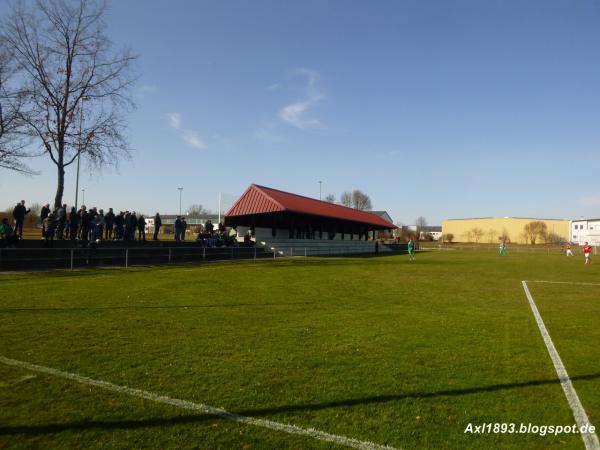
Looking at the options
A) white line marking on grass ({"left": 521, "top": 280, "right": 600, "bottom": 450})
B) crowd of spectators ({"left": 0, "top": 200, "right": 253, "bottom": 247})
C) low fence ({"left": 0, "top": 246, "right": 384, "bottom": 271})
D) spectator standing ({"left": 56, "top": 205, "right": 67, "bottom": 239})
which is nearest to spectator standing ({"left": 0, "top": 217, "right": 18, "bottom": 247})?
crowd of spectators ({"left": 0, "top": 200, "right": 253, "bottom": 247})

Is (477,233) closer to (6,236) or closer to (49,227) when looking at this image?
(49,227)

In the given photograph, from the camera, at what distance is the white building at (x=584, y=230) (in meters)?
99.1

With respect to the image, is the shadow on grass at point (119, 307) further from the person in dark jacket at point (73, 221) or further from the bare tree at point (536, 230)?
the bare tree at point (536, 230)

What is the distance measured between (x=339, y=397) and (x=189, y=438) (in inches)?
59.7

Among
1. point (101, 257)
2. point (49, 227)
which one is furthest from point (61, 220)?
point (101, 257)

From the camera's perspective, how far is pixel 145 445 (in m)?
3.15

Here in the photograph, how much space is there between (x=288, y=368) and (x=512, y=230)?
119 m

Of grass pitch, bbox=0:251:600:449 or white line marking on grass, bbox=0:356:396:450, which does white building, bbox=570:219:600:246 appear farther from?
white line marking on grass, bbox=0:356:396:450

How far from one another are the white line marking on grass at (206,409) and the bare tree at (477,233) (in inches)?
4644

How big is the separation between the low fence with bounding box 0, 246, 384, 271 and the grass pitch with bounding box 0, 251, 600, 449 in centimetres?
607

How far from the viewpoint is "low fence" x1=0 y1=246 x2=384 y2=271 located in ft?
50.5

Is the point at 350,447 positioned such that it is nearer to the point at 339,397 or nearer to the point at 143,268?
the point at 339,397

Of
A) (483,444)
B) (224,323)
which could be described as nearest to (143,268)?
(224,323)

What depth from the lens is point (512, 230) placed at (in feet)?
362
